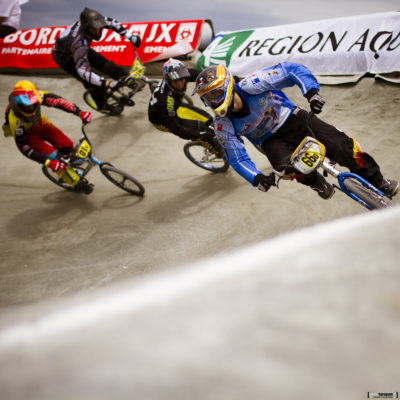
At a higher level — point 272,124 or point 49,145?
point 272,124

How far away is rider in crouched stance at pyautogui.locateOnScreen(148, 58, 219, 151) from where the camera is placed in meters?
4.80

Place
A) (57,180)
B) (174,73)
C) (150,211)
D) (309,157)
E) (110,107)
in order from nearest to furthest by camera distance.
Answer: (309,157)
(174,73)
(150,211)
(57,180)
(110,107)

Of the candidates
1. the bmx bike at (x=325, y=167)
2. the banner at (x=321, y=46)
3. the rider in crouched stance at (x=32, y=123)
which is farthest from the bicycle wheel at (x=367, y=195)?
the banner at (x=321, y=46)

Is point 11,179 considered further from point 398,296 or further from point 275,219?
point 398,296

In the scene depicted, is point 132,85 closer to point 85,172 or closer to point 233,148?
point 85,172

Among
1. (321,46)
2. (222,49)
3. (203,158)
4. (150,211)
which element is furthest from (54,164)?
(321,46)

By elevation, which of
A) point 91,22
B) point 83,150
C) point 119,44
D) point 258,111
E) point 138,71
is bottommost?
point 83,150

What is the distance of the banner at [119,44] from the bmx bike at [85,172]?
515 cm

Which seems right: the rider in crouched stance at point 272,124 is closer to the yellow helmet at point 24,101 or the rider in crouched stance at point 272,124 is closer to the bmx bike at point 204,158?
the bmx bike at point 204,158

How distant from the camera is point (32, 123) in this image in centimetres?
495

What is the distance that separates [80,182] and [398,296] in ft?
18.2

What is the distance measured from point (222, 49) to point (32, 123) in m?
5.85

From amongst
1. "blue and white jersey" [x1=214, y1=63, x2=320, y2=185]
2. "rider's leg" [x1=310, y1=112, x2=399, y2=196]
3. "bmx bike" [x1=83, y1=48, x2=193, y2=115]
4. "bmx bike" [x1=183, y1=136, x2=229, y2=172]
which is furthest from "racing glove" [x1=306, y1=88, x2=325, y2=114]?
"bmx bike" [x1=83, y1=48, x2=193, y2=115]

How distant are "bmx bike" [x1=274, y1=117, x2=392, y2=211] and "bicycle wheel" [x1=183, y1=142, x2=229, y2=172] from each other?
2805 millimetres
